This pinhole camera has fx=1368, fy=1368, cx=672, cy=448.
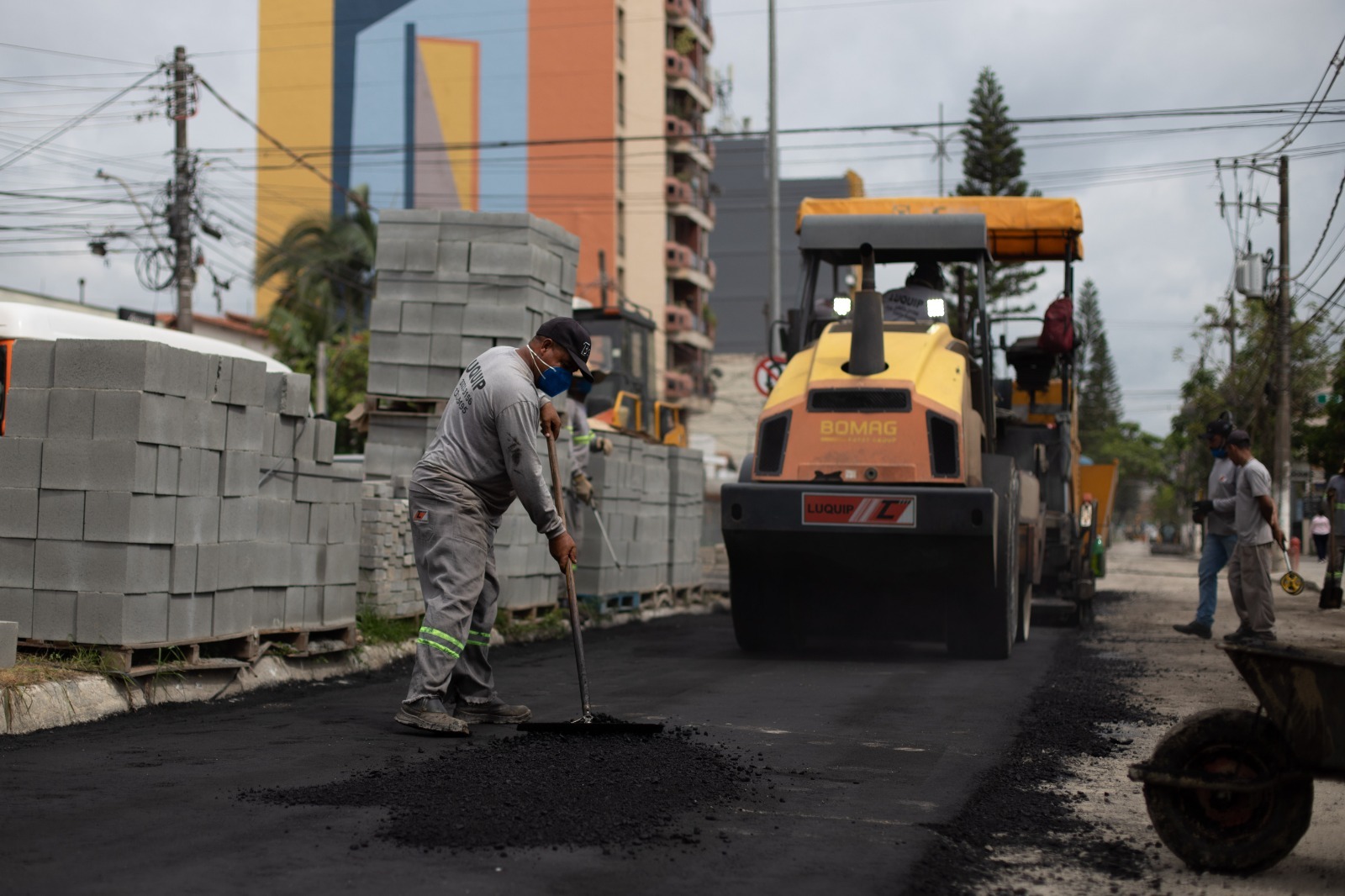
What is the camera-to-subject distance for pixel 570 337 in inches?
266

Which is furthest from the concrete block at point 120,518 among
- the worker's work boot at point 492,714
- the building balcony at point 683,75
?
the building balcony at point 683,75

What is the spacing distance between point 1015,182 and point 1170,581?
59.6 feet

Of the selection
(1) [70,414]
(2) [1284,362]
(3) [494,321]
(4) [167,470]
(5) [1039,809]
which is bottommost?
(5) [1039,809]

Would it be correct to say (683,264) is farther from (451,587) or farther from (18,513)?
(451,587)

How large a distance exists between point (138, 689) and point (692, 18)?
55.5 metres

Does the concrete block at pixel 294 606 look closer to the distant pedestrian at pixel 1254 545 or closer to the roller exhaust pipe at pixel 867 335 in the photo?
the roller exhaust pipe at pixel 867 335

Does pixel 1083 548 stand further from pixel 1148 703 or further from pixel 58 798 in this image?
pixel 58 798

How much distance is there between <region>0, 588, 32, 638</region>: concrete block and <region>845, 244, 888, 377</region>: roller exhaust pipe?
5419 millimetres

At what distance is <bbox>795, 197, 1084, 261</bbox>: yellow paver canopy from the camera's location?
38.0 ft

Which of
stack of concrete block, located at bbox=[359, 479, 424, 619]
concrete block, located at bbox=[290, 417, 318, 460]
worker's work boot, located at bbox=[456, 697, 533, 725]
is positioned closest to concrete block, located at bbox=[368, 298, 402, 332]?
stack of concrete block, located at bbox=[359, 479, 424, 619]

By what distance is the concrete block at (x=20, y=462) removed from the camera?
724 centimetres

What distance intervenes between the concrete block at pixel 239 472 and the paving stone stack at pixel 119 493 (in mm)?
10

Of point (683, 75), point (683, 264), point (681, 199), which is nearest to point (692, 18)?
point (683, 75)

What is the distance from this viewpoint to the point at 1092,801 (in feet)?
17.1
